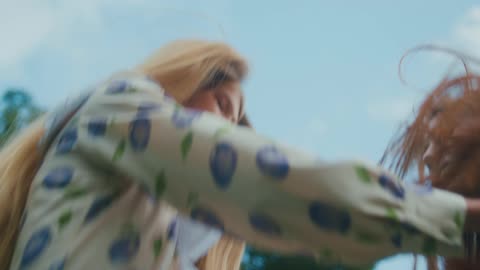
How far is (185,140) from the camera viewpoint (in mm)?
968

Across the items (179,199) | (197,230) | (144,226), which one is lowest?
(197,230)

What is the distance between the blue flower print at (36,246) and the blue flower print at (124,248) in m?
0.10

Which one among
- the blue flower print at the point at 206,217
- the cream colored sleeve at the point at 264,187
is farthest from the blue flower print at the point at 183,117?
the blue flower print at the point at 206,217

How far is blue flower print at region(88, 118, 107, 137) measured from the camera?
106cm

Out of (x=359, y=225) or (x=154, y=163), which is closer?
(x=359, y=225)

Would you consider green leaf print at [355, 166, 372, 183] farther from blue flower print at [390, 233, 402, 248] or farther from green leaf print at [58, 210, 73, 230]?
green leaf print at [58, 210, 73, 230]

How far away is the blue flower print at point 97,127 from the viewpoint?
106 cm

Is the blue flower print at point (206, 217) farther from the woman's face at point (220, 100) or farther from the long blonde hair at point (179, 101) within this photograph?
the woman's face at point (220, 100)

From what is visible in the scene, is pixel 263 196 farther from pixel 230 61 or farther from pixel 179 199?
pixel 230 61

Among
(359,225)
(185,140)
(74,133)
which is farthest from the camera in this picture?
(74,133)

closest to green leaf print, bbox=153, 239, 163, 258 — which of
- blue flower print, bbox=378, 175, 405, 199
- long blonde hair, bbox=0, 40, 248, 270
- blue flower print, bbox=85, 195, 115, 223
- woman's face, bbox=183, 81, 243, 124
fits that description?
blue flower print, bbox=85, 195, 115, 223

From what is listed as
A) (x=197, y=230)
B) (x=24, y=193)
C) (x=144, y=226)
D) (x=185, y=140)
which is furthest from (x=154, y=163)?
(x=197, y=230)

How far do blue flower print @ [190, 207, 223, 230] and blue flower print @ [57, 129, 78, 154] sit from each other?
0.24 metres

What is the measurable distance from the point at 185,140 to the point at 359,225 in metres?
0.28
